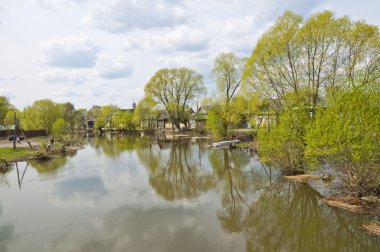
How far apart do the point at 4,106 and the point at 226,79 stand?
2868 inches

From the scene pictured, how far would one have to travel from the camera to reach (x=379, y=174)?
1481cm

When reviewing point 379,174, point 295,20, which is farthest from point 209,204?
point 295,20

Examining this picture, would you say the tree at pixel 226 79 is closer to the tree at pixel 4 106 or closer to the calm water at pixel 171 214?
the calm water at pixel 171 214

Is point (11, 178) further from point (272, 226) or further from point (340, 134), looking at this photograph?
point (340, 134)

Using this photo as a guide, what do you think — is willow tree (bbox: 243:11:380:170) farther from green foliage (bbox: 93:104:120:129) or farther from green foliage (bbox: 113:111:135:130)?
green foliage (bbox: 93:104:120:129)

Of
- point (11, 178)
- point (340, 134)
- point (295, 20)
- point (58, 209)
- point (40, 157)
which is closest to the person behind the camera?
point (340, 134)

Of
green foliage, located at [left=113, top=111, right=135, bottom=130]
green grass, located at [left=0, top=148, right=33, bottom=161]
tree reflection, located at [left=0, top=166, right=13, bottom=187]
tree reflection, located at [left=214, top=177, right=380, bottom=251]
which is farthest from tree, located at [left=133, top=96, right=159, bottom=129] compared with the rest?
tree reflection, located at [left=214, top=177, right=380, bottom=251]

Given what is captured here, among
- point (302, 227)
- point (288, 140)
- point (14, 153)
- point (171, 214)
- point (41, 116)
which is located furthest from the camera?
point (41, 116)

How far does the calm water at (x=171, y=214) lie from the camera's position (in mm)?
11445

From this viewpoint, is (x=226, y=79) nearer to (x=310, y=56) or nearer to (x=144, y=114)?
(x=310, y=56)

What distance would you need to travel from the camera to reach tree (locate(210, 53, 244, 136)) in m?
51.5

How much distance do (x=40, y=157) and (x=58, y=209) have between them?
20.9 m

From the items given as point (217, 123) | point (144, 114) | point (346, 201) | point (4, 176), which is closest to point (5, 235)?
point (4, 176)

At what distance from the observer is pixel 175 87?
2788 inches
